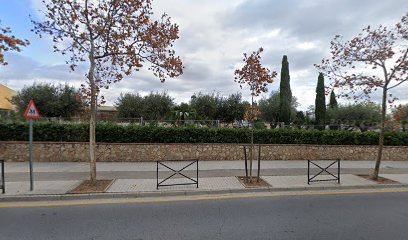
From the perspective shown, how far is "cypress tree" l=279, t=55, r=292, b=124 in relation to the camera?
27203 mm

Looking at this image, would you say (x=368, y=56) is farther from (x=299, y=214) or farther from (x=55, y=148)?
(x=55, y=148)

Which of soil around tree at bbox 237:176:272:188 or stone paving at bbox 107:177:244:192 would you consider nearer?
stone paving at bbox 107:177:244:192

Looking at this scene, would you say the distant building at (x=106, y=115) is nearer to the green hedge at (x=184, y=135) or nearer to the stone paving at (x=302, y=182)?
the green hedge at (x=184, y=135)

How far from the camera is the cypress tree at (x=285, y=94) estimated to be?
2720 cm

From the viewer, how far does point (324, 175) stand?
8.40 meters

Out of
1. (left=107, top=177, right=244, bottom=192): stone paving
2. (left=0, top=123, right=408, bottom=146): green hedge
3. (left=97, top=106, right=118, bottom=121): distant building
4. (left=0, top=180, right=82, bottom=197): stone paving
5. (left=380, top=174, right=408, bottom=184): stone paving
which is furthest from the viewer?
(left=97, top=106, right=118, bottom=121): distant building

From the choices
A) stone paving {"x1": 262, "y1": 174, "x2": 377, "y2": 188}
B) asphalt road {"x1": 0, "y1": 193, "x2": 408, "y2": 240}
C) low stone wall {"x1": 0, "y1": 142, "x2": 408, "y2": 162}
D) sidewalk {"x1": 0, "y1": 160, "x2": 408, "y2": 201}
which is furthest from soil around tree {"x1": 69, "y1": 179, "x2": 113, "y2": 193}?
stone paving {"x1": 262, "y1": 174, "x2": 377, "y2": 188}

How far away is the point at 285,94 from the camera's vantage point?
27.6m

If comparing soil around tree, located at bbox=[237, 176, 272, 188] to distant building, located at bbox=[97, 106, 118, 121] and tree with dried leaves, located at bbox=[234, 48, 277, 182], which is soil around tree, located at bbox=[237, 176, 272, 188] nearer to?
tree with dried leaves, located at bbox=[234, 48, 277, 182]

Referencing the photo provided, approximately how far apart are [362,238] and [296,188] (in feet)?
9.67

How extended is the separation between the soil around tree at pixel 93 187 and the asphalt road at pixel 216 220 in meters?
0.88

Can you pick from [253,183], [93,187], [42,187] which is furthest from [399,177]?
[42,187]

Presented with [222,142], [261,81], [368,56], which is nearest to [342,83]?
[368,56]

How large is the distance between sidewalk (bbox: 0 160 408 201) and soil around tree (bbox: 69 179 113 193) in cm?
16
